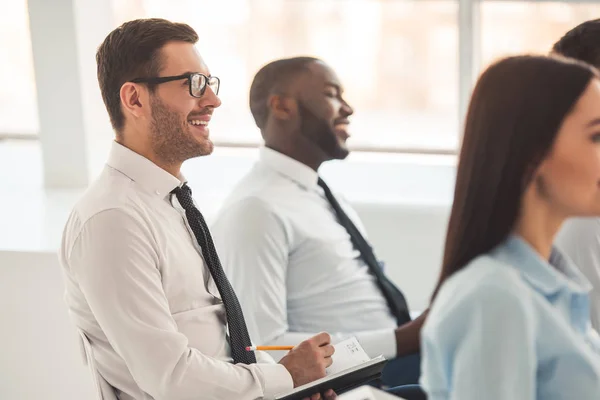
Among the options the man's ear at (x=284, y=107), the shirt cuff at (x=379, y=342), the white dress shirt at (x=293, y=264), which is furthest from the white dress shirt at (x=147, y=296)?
the man's ear at (x=284, y=107)

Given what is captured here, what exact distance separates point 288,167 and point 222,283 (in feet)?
2.11

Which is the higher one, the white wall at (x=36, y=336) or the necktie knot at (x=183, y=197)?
the necktie knot at (x=183, y=197)

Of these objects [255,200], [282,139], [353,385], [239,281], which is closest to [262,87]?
[282,139]

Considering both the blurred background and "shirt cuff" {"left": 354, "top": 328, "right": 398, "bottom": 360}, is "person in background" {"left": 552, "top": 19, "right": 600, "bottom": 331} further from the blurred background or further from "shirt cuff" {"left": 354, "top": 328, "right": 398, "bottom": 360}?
the blurred background

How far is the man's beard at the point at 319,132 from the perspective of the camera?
259 cm

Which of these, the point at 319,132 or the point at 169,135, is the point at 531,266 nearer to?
the point at 169,135

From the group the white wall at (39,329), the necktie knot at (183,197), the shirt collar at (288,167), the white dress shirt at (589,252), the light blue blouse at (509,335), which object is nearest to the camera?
the light blue blouse at (509,335)

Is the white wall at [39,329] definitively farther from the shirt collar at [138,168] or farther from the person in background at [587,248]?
the person in background at [587,248]

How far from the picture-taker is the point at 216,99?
2166 millimetres

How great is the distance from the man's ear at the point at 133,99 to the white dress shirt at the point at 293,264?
467 millimetres

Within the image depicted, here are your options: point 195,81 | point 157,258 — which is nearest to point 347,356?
point 157,258

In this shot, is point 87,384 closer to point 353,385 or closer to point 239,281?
point 239,281

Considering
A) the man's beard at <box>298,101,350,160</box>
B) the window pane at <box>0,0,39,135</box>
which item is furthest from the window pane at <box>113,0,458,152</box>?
the man's beard at <box>298,101,350,160</box>

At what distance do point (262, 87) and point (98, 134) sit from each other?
1.09 metres
